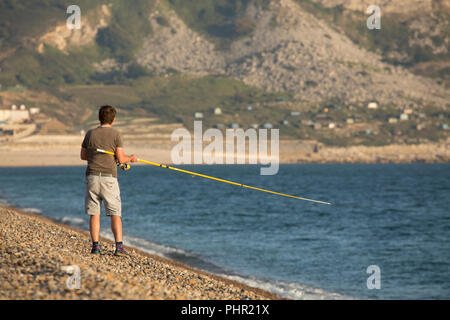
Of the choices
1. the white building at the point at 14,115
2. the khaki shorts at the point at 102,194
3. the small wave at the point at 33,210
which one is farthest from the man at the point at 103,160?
the white building at the point at 14,115

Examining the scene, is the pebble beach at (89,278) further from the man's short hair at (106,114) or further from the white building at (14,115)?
the white building at (14,115)

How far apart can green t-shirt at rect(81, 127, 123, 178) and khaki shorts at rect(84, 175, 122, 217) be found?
0.47 feet

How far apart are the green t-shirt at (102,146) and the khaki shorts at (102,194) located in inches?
Result: 5.6

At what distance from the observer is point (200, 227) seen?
3297 cm

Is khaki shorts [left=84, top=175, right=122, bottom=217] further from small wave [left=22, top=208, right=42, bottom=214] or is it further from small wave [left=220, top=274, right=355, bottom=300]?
small wave [left=22, top=208, right=42, bottom=214]

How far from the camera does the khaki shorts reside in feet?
36.8

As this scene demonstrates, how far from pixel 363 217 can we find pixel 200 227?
14.2 meters

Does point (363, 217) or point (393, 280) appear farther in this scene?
point (363, 217)

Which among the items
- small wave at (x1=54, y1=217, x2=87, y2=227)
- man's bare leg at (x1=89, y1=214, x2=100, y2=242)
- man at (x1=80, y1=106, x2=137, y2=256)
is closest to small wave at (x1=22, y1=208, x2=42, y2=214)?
small wave at (x1=54, y1=217, x2=87, y2=227)

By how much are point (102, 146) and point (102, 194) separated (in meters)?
0.85

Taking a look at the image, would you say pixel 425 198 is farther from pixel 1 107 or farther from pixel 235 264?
pixel 1 107

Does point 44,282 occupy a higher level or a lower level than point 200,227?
higher
